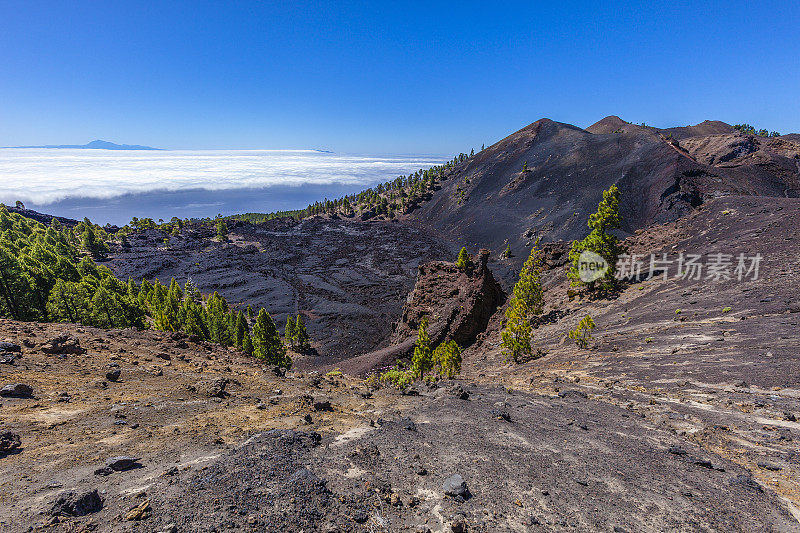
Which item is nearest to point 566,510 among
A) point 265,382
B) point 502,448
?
point 502,448

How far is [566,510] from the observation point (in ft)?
24.9

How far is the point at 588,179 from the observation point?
8569cm

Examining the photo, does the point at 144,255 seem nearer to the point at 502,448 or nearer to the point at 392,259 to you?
the point at 392,259

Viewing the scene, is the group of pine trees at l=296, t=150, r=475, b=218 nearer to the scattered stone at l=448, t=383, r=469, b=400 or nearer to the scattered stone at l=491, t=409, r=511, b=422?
the scattered stone at l=448, t=383, r=469, b=400

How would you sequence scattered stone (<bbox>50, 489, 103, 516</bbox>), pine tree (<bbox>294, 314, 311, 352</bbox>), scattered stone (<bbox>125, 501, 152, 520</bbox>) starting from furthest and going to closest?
pine tree (<bbox>294, 314, 311, 352</bbox>) → scattered stone (<bbox>125, 501, 152, 520</bbox>) → scattered stone (<bbox>50, 489, 103, 516</bbox>)

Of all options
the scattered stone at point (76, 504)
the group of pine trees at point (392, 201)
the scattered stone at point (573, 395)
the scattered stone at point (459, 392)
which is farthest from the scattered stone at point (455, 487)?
the group of pine trees at point (392, 201)

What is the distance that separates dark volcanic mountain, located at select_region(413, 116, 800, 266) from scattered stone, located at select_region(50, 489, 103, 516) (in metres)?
75.9

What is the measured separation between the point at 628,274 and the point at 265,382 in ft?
118

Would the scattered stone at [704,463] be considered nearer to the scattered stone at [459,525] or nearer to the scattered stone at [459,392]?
the scattered stone at [459,525]

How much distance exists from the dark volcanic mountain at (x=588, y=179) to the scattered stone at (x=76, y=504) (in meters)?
75.9

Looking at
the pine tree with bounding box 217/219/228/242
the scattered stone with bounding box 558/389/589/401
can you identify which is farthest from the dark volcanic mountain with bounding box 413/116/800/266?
the pine tree with bounding box 217/219/228/242

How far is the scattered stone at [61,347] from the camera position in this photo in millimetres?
13958

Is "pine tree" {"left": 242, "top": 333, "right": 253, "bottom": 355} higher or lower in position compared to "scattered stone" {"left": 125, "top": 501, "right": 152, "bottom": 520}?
lower

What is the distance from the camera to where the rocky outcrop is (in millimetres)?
36906
